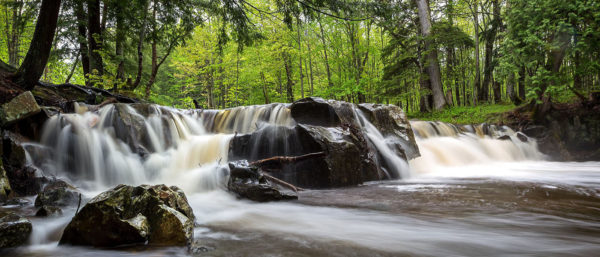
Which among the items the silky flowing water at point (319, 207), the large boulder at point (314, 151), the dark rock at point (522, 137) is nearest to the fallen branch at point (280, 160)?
the large boulder at point (314, 151)

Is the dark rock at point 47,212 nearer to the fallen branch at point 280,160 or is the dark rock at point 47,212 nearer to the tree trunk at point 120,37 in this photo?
the fallen branch at point 280,160

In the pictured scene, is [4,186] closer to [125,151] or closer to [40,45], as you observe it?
[125,151]

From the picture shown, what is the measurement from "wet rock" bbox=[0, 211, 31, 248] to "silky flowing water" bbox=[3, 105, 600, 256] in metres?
0.07

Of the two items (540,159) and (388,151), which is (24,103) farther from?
(540,159)

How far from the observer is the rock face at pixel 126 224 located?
205 cm

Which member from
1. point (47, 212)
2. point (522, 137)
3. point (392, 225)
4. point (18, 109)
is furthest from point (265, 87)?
point (392, 225)

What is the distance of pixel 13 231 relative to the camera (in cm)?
205

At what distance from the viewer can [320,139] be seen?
199 inches

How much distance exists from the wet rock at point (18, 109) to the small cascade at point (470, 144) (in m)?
8.91

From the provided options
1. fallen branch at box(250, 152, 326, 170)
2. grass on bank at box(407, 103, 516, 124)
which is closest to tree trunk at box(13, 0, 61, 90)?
fallen branch at box(250, 152, 326, 170)

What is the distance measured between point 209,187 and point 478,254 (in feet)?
13.2

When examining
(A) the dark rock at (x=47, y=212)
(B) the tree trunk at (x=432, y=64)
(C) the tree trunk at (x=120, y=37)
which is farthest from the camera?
(B) the tree trunk at (x=432, y=64)

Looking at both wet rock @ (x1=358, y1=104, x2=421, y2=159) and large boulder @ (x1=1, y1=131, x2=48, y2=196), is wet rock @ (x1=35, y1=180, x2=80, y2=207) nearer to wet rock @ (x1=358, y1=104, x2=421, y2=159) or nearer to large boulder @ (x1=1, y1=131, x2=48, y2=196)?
large boulder @ (x1=1, y1=131, x2=48, y2=196)

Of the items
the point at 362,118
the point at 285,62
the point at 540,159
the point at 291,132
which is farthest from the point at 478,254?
the point at 285,62
